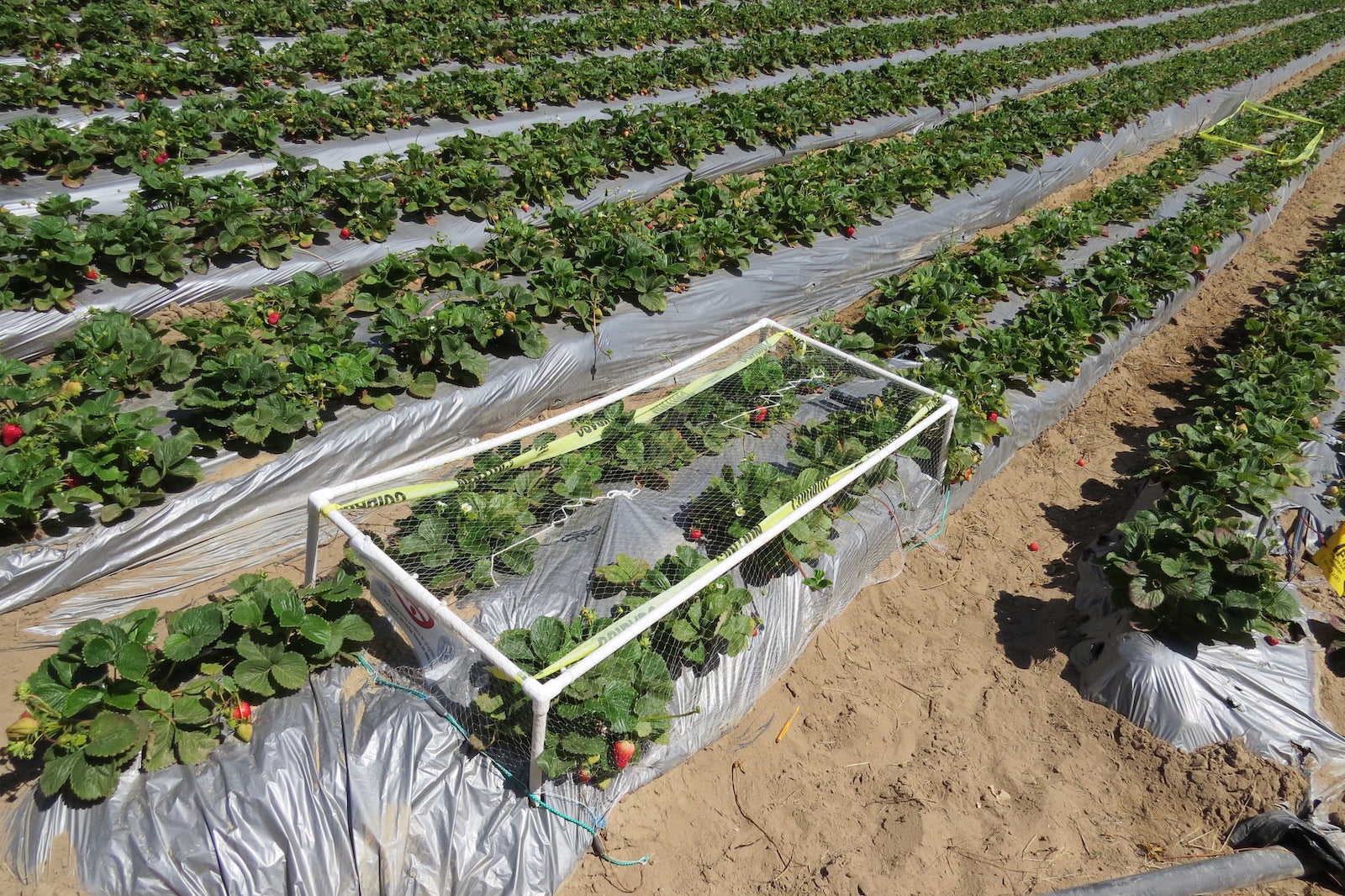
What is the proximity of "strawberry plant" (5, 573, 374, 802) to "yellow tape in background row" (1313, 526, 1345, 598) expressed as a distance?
5123 millimetres

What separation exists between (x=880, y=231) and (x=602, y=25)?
26.0 ft

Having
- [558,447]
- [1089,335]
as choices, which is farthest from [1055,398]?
[558,447]

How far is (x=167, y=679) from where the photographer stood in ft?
9.63

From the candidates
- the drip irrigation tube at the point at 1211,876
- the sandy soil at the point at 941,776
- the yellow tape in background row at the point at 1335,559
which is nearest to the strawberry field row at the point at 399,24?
the sandy soil at the point at 941,776

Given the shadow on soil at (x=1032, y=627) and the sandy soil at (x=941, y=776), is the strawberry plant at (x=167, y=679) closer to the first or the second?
the sandy soil at (x=941, y=776)

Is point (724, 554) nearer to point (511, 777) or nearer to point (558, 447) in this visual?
point (558, 447)

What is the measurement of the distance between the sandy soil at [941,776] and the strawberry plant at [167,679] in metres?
1.41

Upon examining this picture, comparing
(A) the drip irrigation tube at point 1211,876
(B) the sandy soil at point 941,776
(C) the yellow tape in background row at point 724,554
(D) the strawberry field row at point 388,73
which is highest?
(D) the strawberry field row at point 388,73

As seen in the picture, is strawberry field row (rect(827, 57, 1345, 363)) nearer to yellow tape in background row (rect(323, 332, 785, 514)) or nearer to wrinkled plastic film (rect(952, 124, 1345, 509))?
wrinkled plastic film (rect(952, 124, 1345, 509))

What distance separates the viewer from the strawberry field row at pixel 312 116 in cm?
668

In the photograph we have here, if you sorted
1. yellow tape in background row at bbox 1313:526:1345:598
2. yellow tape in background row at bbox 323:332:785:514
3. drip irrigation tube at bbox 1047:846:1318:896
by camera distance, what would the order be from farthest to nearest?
1. yellow tape in background row at bbox 1313:526:1345:598
2. yellow tape in background row at bbox 323:332:785:514
3. drip irrigation tube at bbox 1047:846:1318:896

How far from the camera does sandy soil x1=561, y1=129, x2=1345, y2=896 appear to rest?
3334 mm

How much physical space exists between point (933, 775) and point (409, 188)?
6.03m

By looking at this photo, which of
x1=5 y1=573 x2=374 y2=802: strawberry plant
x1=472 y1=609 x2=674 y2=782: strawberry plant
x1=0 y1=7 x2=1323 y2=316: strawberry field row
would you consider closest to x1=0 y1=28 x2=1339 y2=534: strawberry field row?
x1=0 y1=7 x2=1323 y2=316: strawberry field row
